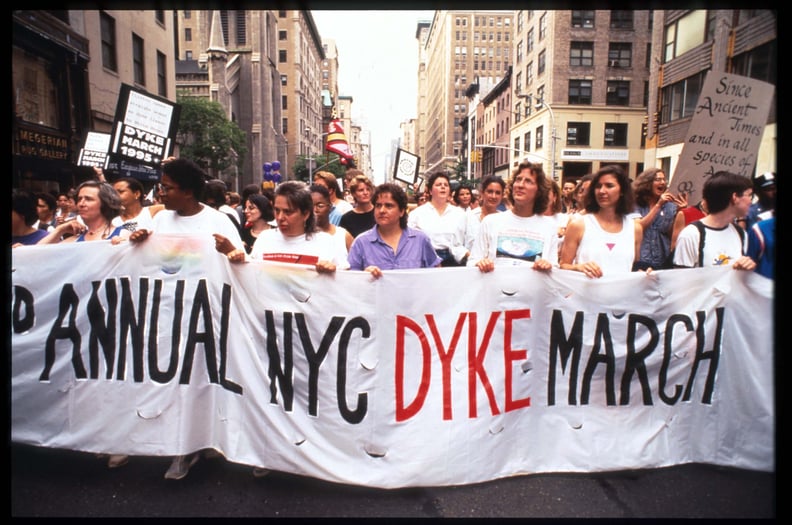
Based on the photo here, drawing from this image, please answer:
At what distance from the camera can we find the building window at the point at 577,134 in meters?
41.2

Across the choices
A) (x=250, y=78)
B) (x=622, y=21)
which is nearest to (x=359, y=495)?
(x=622, y=21)

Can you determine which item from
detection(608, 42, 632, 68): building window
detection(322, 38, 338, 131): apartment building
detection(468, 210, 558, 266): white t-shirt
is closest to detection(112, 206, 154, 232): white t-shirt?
detection(468, 210, 558, 266): white t-shirt

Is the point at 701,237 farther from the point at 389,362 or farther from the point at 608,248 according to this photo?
the point at 389,362

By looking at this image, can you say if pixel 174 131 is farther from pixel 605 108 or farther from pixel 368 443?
pixel 605 108

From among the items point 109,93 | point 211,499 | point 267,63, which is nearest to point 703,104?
point 211,499

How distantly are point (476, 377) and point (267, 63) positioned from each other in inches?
2402

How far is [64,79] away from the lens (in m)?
16.0

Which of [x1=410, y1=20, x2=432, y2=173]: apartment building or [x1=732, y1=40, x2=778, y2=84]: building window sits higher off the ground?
[x1=410, y1=20, x2=432, y2=173]: apartment building

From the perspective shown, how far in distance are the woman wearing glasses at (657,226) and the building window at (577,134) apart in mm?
38752

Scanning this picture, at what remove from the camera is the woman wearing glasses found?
4.59m

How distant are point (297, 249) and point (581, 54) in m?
43.5

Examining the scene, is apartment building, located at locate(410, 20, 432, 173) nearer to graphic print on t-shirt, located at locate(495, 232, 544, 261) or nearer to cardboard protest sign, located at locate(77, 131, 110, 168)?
cardboard protest sign, located at locate(77, 131, 110, 168)

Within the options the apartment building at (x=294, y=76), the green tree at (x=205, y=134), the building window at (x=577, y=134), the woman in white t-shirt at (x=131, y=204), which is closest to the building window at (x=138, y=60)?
the green tree at (x=205, y=134)

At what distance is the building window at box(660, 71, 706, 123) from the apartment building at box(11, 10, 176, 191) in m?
24.0
